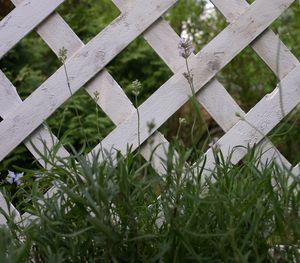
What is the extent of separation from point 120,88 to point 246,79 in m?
2.06

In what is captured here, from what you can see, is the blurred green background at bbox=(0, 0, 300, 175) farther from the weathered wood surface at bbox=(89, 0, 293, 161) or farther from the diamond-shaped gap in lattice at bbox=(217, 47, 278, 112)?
the weathered wood surface at bbox=(89, 0, 293, 161)

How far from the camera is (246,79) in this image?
14.1 feet

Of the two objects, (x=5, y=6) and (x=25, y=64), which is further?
(x=25, y=64)

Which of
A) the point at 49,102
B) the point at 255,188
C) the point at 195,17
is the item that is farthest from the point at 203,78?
the point at 195,17

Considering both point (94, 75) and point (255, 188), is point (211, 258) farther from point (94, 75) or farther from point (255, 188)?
point (94, 75)

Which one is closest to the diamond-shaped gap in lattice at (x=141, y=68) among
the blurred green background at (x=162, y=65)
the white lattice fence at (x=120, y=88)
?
the blurred green background at (x=162, y=65)

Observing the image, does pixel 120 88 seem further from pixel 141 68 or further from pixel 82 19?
pixel 141 68

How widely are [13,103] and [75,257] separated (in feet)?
3.30

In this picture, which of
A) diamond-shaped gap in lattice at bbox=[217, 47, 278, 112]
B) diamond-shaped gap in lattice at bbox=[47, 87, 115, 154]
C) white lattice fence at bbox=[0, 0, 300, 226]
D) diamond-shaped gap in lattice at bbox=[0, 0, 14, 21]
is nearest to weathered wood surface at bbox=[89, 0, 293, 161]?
white lattice fence at bbox=[0, 0, 300, 226]

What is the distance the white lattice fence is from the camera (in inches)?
92.4

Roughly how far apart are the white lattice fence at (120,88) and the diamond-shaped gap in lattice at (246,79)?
1844 millimetres

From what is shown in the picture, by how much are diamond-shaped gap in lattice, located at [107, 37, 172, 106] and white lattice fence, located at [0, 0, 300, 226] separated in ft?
5.31

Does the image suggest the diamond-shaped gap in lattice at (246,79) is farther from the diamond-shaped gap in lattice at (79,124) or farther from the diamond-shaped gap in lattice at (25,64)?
the diamond-shaped gap in lattice at (25,64)

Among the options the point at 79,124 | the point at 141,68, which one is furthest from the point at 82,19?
the point at 79,124
